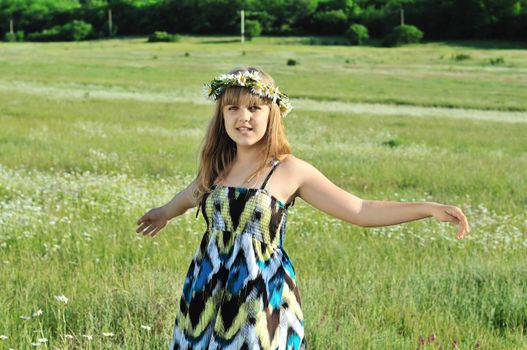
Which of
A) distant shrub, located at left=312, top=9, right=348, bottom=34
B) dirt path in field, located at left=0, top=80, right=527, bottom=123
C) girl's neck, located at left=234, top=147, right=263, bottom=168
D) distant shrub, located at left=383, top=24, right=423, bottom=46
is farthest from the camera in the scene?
distant shrub, located at left=312, top=9, right=348, bottom=34

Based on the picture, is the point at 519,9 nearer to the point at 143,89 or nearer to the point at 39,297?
the point at 143,89

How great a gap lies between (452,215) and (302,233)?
13.8 feet

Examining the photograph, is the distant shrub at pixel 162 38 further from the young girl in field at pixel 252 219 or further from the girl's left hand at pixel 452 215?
the girl's left hand at pixel 452 215

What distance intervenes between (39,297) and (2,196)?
436 centimetres

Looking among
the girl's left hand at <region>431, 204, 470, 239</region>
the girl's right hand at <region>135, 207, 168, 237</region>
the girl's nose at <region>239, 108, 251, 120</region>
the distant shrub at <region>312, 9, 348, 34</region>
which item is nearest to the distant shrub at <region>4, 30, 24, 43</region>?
the distant shrub at <region>312, 9, 348, 34</region>

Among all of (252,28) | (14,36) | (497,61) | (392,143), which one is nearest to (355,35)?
(252,28)

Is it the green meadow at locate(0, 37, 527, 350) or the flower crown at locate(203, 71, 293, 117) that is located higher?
the flower crown at locate(203, 71, 293, 117)

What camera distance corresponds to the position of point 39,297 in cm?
523

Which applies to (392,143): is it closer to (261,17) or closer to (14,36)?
(261,17)

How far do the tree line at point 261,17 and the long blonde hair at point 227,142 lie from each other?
100 m

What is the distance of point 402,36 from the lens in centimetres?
9562

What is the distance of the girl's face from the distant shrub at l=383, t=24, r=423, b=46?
93559 millimetres

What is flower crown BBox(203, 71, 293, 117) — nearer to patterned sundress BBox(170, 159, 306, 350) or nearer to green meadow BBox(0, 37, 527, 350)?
patterned sundress BBox(170, 159, 306, 350)

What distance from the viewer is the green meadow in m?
4.85
